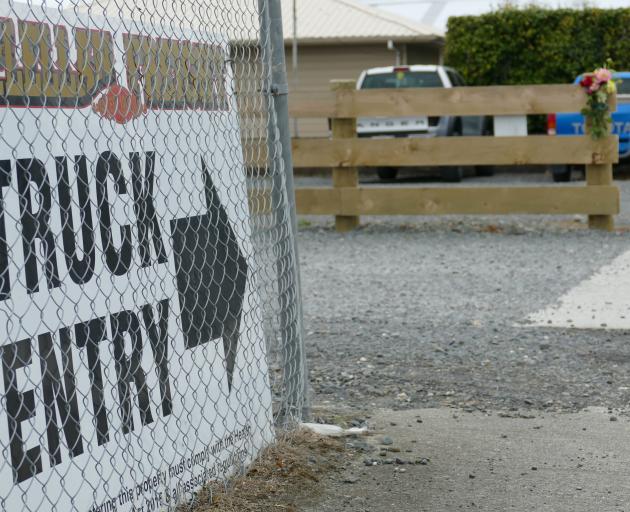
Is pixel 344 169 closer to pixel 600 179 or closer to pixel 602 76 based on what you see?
pixel 600 179

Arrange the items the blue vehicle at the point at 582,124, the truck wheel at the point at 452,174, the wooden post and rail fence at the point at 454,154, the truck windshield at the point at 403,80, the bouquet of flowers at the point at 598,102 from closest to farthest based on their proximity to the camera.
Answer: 1. the bouquet of flowers at the point at 598,102
2. the wooden post and rail fence at the point at 454,154
3. the blue vehicle at the point at 582,124
4. the truck wheel at the point at 452,174
5. the truck windshield at the point at 403,80

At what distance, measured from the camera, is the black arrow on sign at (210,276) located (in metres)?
4.42

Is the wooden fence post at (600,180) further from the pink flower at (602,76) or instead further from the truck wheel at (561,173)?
the truck wheel at (561,173)

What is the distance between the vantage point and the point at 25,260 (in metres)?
3.50

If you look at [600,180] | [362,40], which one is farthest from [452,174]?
[600,180]

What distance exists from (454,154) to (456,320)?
478cm

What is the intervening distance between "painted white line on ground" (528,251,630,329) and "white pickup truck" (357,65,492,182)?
9.24 m

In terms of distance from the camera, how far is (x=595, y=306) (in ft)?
26.4

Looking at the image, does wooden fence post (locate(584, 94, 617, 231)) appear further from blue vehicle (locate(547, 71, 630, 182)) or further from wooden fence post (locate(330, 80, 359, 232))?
blue vehicle (locate(547, 71, 630, 182))

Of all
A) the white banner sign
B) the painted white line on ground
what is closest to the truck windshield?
the painted white line on ground

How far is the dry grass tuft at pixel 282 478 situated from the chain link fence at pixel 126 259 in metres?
0.07

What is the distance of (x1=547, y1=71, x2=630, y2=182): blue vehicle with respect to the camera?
17.4m

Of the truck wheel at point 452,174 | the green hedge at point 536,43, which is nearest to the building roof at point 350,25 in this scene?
the green hedge at point 536,43

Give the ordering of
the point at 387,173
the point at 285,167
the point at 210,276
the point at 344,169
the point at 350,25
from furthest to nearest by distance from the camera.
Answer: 1. the point at 350,25
2. the point at 387,173
3. the point at 344,169
4. the point at 285,167
5. the point at 210,276
